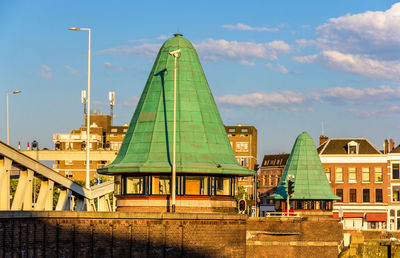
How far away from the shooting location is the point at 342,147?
11869cm

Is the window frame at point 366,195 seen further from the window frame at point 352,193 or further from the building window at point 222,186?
the building window at point 222,186

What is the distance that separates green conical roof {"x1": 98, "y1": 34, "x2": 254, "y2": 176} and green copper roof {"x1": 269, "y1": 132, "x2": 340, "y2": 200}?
24.8 m

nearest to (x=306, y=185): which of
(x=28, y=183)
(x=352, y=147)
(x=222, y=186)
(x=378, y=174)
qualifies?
(x=222, y=186)

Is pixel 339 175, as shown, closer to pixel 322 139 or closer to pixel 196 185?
pixel 322 139

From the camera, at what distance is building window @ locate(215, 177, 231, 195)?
4825 cm

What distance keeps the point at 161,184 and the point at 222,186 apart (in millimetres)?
3290

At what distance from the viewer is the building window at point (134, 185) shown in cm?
4780

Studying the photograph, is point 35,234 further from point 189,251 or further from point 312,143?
point 312,143

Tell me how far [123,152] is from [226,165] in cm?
569

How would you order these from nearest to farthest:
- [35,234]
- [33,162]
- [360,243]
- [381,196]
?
[35,234] → [33,162] → [360,243] → [381,196]

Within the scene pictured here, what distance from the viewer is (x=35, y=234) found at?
39156 millimetres

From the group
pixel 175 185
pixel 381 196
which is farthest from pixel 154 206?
pixel 381 196

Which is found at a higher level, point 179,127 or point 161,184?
point 179,127

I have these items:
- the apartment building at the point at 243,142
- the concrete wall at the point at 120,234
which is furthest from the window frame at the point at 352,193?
the concrete wall at the point at 120,234
